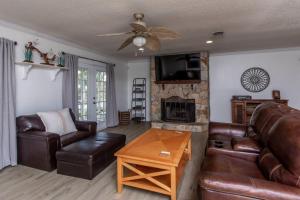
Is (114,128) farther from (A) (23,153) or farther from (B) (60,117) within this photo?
(A) (23,153)

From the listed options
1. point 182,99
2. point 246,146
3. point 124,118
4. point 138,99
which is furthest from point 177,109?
point 246,146

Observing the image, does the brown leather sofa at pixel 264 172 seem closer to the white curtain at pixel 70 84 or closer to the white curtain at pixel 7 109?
the white curtain at pixel 7 109

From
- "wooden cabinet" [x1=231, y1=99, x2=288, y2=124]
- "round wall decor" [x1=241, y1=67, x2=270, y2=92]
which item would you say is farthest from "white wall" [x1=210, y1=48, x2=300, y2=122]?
"wooden cabinet" [x1=231, y1=99, x2=288, y2=124]

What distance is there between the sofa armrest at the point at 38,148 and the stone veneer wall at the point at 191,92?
3582 millimetres

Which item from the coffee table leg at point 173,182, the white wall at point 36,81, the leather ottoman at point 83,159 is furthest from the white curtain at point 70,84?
the coffee table leg at point 173,182

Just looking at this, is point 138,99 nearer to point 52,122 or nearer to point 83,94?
point 83,94

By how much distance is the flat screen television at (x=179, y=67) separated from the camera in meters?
5.28

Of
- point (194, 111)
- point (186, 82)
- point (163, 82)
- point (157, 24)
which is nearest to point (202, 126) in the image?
point (194, 111)

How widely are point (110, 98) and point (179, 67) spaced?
90.2 inches

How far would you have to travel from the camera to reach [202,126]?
5.12 metres

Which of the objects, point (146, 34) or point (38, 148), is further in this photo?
point (38, 148)

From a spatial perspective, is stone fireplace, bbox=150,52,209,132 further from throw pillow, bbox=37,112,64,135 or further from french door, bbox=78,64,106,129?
throw pillow, bbox=37,112,64,135

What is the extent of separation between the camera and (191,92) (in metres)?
5.52

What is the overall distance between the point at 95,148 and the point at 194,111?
3.62m
